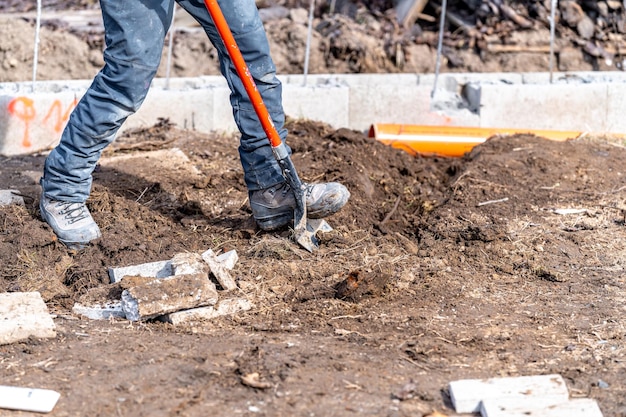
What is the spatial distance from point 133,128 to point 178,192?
4.87ft

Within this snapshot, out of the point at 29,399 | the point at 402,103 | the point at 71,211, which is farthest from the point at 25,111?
the point at 29,399

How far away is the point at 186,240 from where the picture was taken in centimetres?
464

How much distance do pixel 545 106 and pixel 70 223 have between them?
422 centimetres

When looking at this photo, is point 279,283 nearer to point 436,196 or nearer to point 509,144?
point 436,196

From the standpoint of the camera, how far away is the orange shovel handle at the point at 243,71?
4.07 m

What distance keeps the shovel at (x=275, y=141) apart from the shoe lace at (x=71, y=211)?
0.99 meters

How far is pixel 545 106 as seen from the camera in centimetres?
720

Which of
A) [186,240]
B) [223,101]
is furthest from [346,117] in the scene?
[186,240]

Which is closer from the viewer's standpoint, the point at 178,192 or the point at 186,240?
the point at 186,240

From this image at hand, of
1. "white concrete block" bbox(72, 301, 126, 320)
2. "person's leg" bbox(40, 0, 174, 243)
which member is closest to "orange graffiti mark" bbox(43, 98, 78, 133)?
"person's leg" bbox(40, 0, 174, 243)

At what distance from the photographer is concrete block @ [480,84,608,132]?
7.18m

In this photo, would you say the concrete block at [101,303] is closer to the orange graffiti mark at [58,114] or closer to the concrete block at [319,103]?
the orange graffiti mark at [58,114]

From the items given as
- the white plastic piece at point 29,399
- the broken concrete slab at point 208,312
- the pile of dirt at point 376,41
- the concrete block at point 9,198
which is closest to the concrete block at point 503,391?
the broken concrete slab at point 208,312

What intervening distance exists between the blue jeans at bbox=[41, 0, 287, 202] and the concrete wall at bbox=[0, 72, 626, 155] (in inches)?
92.4
